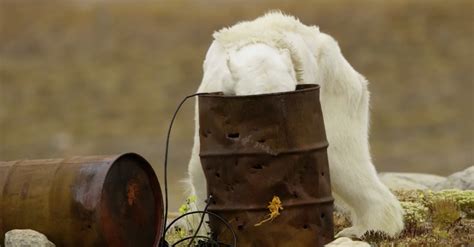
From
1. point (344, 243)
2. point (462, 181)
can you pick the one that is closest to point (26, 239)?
point (344, 243)

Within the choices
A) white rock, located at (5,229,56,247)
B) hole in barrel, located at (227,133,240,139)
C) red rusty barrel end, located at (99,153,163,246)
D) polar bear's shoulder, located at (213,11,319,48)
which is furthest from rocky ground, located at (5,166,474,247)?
polar bear's shoulder, located at (213,11,319,48)

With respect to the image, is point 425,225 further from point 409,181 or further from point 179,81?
point 179,81

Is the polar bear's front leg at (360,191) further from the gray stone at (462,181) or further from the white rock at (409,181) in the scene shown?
the white rock at (409,181)

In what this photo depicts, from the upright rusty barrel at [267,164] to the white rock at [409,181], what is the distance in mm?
5258

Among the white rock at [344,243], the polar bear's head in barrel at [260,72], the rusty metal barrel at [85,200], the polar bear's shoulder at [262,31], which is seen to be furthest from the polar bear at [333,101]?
the white rock at [344,243]

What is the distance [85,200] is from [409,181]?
7.17 meters

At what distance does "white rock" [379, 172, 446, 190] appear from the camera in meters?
15.3

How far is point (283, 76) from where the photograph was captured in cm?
1018

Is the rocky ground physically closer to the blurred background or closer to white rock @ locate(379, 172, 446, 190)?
white rock @ locate(379, 172, 446, 190)

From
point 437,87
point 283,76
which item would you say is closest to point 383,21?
point 437,87

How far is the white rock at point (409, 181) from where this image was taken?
50.3 feet

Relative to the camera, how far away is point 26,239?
9500mm

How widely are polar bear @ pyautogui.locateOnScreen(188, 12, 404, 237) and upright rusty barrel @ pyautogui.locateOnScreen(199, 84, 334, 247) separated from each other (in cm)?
80

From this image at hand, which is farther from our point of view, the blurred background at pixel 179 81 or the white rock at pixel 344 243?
the blurred background at pixel 179 81
